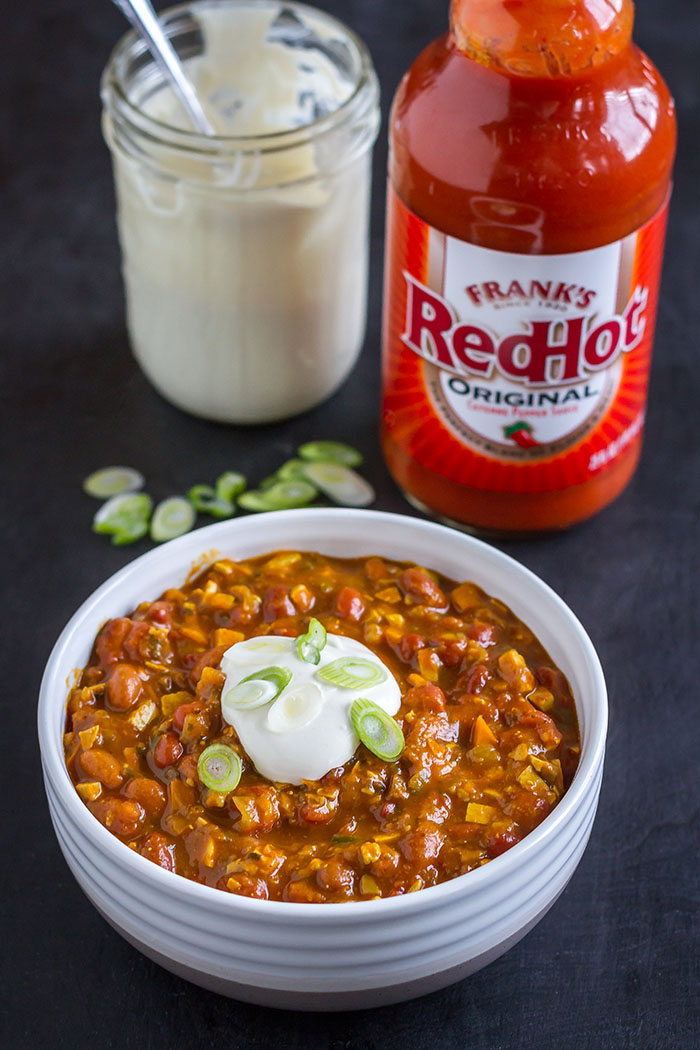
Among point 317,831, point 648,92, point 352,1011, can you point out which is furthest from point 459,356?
point 352,1011

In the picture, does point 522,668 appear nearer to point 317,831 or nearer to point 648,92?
point 317,831

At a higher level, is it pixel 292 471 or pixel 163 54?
pixel 163 54

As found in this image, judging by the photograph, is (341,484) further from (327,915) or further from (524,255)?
(327,915)

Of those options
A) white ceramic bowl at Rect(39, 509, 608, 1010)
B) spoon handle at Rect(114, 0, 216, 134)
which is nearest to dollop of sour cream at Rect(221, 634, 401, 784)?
white ceramic bowl at Rect(39, 509, 608, 1010)

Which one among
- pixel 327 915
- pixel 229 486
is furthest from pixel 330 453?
pixel 327 915

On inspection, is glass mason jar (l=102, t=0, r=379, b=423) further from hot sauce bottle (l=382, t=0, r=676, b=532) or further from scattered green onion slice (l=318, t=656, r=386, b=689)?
scattered green onion slice (l=318, t=656, r=386, b=689)

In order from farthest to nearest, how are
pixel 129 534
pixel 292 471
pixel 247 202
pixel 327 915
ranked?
pixel 292 471 → pixel 129 534 → pixel 247 202 → pixel 327 915
